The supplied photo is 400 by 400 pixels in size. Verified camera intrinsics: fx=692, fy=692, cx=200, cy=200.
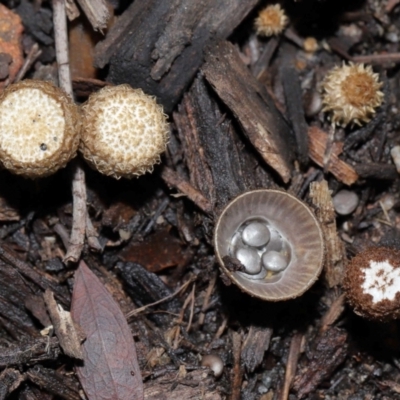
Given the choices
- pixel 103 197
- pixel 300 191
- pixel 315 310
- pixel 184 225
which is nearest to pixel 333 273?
pixel 315 310

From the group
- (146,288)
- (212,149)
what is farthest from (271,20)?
(146,288)

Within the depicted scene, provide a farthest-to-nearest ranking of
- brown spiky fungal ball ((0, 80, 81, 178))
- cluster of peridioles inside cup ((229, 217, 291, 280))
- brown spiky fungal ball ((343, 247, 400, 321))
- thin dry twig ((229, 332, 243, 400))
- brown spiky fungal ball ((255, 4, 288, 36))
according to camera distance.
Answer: brown spiky fungal ball ((255, 4, 288, 36)) → cluster of peridioles inside cup ((229, 217, 291, 280)) → thin dry twig ((229, 332, 243, 400)) → brown spiky fungal ball ((343, 247, 400, 321)) → brown spiky fungal ball ((0, 80, 81, 178))

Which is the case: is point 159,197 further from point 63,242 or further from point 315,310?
point 315,310

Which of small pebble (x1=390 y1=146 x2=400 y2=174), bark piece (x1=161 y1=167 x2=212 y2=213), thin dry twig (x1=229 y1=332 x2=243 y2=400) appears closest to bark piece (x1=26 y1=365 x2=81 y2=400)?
thin dry twig (x1=229 y1=332 x2=243 y2=400)

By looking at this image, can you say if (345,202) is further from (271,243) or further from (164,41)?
(164,41)

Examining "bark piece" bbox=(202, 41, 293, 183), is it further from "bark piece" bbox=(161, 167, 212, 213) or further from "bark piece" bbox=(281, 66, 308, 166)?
"bark piece" bbox=(161, 167, 212, 213)

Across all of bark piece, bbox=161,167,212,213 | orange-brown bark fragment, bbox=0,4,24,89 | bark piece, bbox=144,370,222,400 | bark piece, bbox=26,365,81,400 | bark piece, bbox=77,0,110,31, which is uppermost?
bark piece, bbox=77,0,110,31
